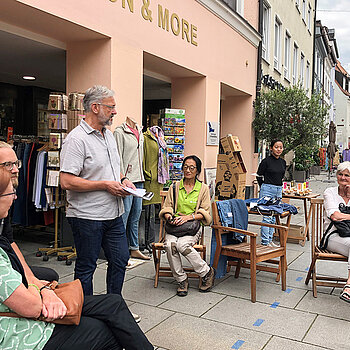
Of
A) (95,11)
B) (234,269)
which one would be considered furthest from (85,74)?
(234,269)

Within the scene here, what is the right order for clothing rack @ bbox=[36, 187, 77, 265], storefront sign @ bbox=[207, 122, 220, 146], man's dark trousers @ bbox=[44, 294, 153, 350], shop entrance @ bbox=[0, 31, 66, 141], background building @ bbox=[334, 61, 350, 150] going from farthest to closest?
background building @ bbox=[334, 61, 350, 150] → storefront sign @ bbox=[207, 122, 220, 146] → shop entrance @ bbox=[0, 31, 66, 141] → clothing rack @ bbox=[36, 187, 77, 265] → man's dark trousers @ bbox=[44, 294, 153, 350]

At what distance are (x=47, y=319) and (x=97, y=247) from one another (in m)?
1.17

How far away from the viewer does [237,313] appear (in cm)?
389

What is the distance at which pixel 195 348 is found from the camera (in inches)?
125

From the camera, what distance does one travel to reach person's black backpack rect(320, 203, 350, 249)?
14.1 ft

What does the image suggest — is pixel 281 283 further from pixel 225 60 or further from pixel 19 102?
pixel 19 102

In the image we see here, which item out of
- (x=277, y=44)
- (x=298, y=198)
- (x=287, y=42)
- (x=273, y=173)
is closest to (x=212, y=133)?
(x=273, y=173)

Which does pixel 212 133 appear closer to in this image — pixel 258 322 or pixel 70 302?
pixel 258 322

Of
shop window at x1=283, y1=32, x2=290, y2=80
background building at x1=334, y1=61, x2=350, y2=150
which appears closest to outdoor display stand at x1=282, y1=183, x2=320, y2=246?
shop window at x1=283, y1=32, x2=290, y2=80

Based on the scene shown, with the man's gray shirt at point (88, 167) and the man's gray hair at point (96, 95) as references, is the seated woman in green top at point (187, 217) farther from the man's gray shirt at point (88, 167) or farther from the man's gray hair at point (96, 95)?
the man's gray hair at point (96, 95)

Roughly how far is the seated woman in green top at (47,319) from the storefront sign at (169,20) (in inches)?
178

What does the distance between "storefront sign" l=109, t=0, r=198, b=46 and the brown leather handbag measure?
4489 millimetres

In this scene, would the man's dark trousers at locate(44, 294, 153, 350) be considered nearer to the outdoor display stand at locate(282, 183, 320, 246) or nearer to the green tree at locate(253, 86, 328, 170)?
the outdoor display stand at locate(282, 183, 320, 246)

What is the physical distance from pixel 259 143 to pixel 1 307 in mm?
11102
